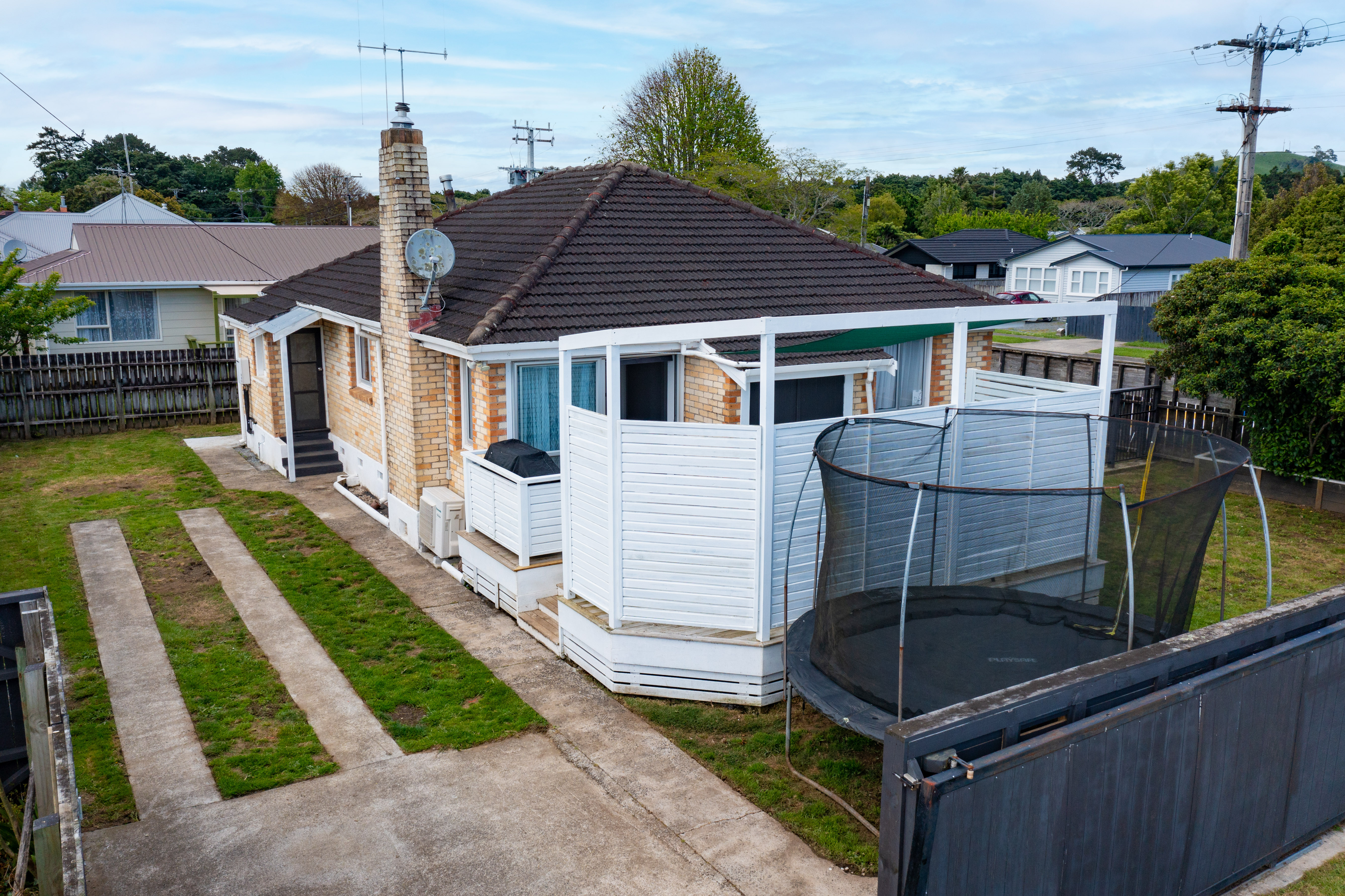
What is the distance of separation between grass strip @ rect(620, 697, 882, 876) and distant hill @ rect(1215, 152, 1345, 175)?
342 ft

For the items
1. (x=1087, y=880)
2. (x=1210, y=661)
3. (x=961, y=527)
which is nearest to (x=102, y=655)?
(x=961, y=527)

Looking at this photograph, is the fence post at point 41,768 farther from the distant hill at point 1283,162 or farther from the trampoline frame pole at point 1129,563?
the distant hill at point 1283,162

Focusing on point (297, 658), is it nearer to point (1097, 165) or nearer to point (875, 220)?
point (875, 220)

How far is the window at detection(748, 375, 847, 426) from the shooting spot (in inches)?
439

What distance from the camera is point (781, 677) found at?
25.0ft

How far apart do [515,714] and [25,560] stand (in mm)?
7338

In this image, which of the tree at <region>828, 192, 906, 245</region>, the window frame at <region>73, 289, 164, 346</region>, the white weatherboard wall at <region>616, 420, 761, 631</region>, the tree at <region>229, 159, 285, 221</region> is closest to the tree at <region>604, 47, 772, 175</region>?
the tree at <region>828, 192, 906, 245</region>

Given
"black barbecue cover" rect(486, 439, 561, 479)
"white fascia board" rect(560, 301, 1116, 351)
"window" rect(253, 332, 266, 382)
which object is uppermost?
"white fascia board" rect(560, 301, 1116, 351)

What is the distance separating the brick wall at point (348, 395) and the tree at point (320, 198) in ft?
202

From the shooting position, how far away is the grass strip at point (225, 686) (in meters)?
6.84

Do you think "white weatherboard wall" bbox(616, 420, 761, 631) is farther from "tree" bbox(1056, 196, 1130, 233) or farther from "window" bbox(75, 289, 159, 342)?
"tree" bbox(1056, 196, 1130, 233)

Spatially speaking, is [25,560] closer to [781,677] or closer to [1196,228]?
[781,677]

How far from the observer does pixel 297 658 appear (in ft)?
28.7

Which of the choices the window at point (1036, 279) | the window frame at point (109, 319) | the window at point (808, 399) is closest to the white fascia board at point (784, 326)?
the window at point (808, 399)
